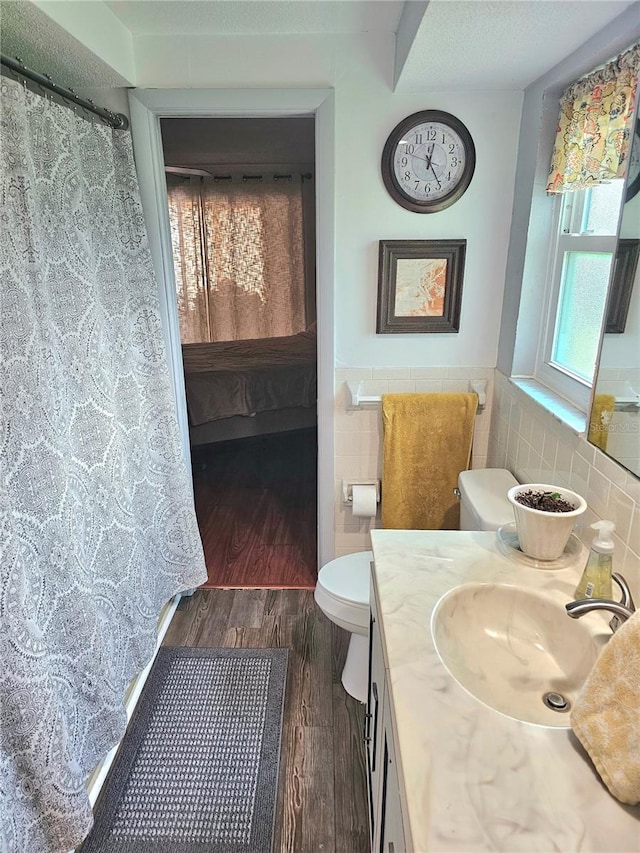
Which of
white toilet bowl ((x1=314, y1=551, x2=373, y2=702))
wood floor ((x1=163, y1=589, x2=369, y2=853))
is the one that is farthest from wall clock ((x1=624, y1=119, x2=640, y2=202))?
wood floor ((x1=163, y1=589, x2=369, y2=853))

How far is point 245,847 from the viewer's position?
1.54m

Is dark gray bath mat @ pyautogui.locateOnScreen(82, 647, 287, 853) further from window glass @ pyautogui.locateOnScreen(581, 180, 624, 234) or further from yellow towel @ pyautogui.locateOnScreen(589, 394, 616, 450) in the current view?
window glass @ pyautogui.locateOnScreen(581, 180, 624, 234)

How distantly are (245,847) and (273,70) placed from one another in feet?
8.35

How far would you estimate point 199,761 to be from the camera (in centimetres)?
179

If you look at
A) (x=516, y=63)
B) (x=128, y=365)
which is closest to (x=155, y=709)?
(x=128, y=365)

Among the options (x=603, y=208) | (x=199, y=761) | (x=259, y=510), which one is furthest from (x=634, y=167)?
(x=259, y=510)

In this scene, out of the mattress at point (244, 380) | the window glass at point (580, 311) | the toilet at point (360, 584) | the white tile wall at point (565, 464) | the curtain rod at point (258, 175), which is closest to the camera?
the white tile wall at point (565, 464)

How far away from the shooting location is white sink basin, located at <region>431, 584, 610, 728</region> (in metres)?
1.13

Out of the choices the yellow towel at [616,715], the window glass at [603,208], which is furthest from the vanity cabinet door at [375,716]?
the window glass at [603,208]

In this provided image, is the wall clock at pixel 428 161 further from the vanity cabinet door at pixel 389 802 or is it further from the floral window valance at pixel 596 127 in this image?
the vanity cabinet door at pixel 389 802

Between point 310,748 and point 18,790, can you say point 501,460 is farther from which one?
point 18,790

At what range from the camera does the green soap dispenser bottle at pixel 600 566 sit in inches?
45.6

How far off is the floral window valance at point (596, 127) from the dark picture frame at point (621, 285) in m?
0.26

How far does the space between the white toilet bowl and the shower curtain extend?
→ 0.67m
